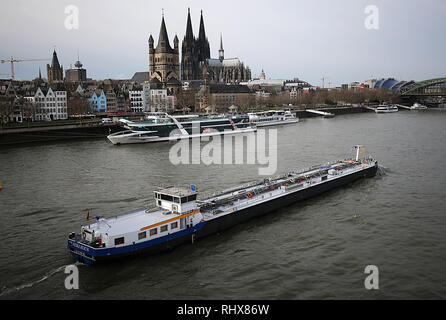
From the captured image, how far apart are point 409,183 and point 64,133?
44.5m

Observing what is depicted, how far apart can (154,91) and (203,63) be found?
52.6 meters

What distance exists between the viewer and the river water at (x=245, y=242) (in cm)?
1281

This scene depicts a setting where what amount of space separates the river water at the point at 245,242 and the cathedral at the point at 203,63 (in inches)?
3966

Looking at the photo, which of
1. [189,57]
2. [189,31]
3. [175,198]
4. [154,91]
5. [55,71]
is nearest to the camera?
[175,198]

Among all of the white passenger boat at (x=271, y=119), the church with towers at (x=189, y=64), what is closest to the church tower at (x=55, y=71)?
the church with towers at (x=189, y=64)

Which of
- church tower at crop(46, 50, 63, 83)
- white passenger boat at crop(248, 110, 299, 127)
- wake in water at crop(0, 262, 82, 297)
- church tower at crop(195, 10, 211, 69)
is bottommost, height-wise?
wake in water at crop(0, 262, 82, 297)

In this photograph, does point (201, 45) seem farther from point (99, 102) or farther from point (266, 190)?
point (266, 190)

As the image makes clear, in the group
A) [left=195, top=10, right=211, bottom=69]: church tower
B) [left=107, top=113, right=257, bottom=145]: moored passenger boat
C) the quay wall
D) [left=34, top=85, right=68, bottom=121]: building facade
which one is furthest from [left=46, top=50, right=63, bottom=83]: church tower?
[left=107, top=113, right=257, bottom=145]: moored passenger boat

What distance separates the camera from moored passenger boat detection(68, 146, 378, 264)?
14.2m

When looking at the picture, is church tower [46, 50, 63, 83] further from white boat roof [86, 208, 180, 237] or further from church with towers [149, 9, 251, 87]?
white boat roof [86, 208, 180, 237]

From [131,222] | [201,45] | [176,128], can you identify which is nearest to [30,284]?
[131,222]

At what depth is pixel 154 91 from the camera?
95.1 meters

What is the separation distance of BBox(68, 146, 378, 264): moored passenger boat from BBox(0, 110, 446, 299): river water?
486mm
